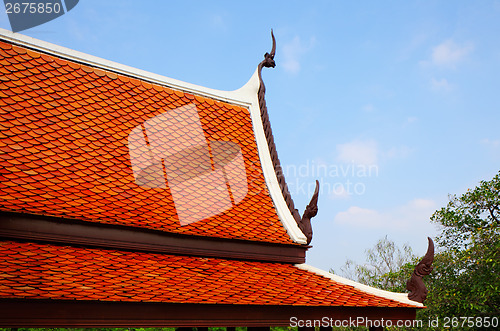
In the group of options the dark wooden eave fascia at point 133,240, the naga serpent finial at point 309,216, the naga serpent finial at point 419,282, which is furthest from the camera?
the naga serpent finial at point 309,216

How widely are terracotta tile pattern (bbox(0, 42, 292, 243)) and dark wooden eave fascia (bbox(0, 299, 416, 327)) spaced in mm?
1523

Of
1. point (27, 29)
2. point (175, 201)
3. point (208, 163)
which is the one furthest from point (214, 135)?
point (27, 29)

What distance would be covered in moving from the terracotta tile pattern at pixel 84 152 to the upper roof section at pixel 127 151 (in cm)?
2

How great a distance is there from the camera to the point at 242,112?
9.23m

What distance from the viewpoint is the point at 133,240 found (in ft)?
19.3

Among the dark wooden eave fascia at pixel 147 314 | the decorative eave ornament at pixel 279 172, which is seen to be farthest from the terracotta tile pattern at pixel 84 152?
the dark wooden eave fascia at pixel 147 314

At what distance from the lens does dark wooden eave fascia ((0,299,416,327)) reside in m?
4.02

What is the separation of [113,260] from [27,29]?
4.24 m

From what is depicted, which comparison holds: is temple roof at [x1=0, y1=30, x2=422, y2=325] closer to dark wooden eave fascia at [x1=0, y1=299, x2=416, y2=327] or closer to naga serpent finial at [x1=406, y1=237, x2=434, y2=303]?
dark wooden eave fascia at [x1=0, y1=299, x2=416, y2=327]

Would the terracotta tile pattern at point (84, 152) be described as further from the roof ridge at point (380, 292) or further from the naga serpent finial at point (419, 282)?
the naga serpent finial at point (419, 282)

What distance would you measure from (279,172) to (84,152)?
345 centimetres

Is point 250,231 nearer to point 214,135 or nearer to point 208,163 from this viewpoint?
point 208,163

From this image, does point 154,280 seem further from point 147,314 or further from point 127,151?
point 127,151

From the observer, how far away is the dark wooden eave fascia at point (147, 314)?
402 centimetres
